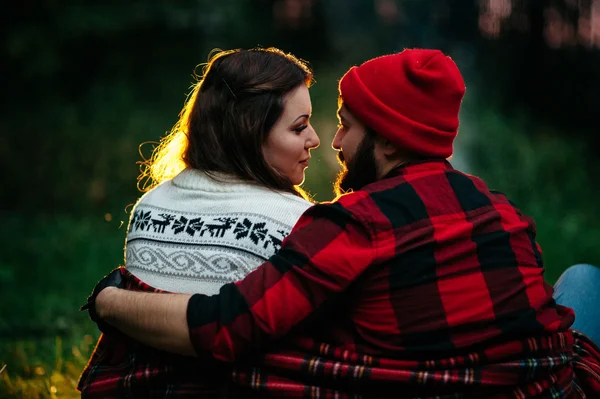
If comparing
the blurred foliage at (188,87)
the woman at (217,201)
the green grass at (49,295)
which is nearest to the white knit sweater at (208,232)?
the woman at (217,201)

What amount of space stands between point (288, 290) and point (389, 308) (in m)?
0.28

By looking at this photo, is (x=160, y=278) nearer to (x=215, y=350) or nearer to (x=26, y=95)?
(x=215, y=350)

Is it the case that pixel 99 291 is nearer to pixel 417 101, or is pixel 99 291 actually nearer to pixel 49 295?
pixel 417 101

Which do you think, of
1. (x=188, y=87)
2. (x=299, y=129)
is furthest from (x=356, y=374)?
(x=188, y=87)

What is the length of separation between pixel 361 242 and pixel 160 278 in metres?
0.66

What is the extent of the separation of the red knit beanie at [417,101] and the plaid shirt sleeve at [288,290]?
422 millimetres

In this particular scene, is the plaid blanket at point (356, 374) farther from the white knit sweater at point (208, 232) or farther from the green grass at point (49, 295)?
the green grass at point (49, 295)

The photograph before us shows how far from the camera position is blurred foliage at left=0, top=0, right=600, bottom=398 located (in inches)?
300

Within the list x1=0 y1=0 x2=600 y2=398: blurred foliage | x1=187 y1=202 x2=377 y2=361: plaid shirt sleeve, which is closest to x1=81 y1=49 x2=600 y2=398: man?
x1=187 y1=202 x2=377 y2=361: plaid shirt sleeve

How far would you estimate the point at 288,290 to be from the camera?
1.92 m

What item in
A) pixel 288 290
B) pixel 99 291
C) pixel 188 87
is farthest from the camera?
pixel 188 87

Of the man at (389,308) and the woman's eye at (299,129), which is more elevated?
the woman's eye at (299,129)

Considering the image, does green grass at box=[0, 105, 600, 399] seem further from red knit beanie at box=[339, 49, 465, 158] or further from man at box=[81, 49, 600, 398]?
red knit beanie at box=[339, 49, 465, 158]

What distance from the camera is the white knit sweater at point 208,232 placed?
2172 millimetres
